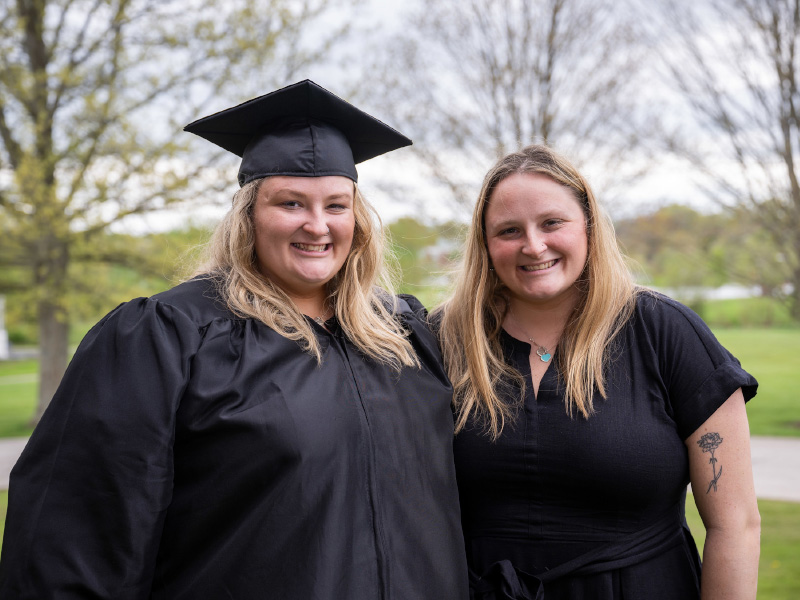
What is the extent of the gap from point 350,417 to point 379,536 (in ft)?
1.11

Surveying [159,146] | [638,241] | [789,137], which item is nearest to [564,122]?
[789,137]

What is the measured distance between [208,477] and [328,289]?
2.59 ft

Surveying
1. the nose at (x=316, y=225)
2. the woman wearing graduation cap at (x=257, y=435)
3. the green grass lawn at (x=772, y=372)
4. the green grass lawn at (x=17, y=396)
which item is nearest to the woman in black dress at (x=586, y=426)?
the woman wearing graduation cap at (x=257, y=435)

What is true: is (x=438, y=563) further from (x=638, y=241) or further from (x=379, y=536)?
(x=638, y=241)

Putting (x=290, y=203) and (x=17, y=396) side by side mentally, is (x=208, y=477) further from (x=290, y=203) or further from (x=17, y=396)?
(x=17, y=396)

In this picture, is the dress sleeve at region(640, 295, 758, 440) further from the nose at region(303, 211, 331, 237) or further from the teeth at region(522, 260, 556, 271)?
the nose at region(303, 211, 331, 237)

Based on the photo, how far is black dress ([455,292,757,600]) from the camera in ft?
7.63

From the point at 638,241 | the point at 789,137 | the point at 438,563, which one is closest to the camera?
the point at 438,563

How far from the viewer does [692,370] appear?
2.32m

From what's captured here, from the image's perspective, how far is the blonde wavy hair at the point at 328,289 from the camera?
2.25 meters

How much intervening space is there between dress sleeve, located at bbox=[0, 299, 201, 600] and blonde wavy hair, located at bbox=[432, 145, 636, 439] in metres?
1.04

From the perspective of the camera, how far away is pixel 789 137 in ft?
26.9

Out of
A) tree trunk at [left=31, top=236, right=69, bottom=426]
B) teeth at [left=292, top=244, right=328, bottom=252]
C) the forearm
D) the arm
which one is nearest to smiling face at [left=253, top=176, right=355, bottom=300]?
teeth at [left=292, top=244, right=328, bottom=252]

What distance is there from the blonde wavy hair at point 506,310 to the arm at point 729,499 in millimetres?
358
